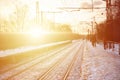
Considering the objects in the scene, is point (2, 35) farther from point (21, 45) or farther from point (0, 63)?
point (0, 63)

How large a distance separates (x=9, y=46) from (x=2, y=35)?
3672mm

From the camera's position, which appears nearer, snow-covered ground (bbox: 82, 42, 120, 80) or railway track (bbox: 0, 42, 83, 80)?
snow-covered ground (bbox: 82, 42, 120, 80)

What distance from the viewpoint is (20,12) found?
89.8 m

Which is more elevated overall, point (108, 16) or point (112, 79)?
point (108, 16)

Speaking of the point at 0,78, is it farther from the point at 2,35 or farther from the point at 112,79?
the point at 2,35

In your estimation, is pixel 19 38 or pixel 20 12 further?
pixel 20 12

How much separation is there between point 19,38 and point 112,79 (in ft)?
101

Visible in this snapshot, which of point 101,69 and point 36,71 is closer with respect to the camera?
point 36,71

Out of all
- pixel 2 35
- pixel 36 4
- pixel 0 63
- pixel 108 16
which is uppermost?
pixel 36 4

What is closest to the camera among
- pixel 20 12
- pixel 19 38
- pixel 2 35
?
pixel 2 35

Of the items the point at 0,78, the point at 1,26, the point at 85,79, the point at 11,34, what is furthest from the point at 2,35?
the point at 1,26

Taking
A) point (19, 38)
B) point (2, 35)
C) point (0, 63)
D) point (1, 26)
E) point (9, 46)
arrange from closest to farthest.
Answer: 1. point (0, 63)
2. point (2, 35)
3. point (9, 46)
4. point (19, 38)
5. point (1, 26)

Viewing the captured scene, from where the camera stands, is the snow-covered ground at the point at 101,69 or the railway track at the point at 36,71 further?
the railway track at the point at 36,71

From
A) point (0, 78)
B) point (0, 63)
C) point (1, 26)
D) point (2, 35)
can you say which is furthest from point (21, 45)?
point (1, 26)
